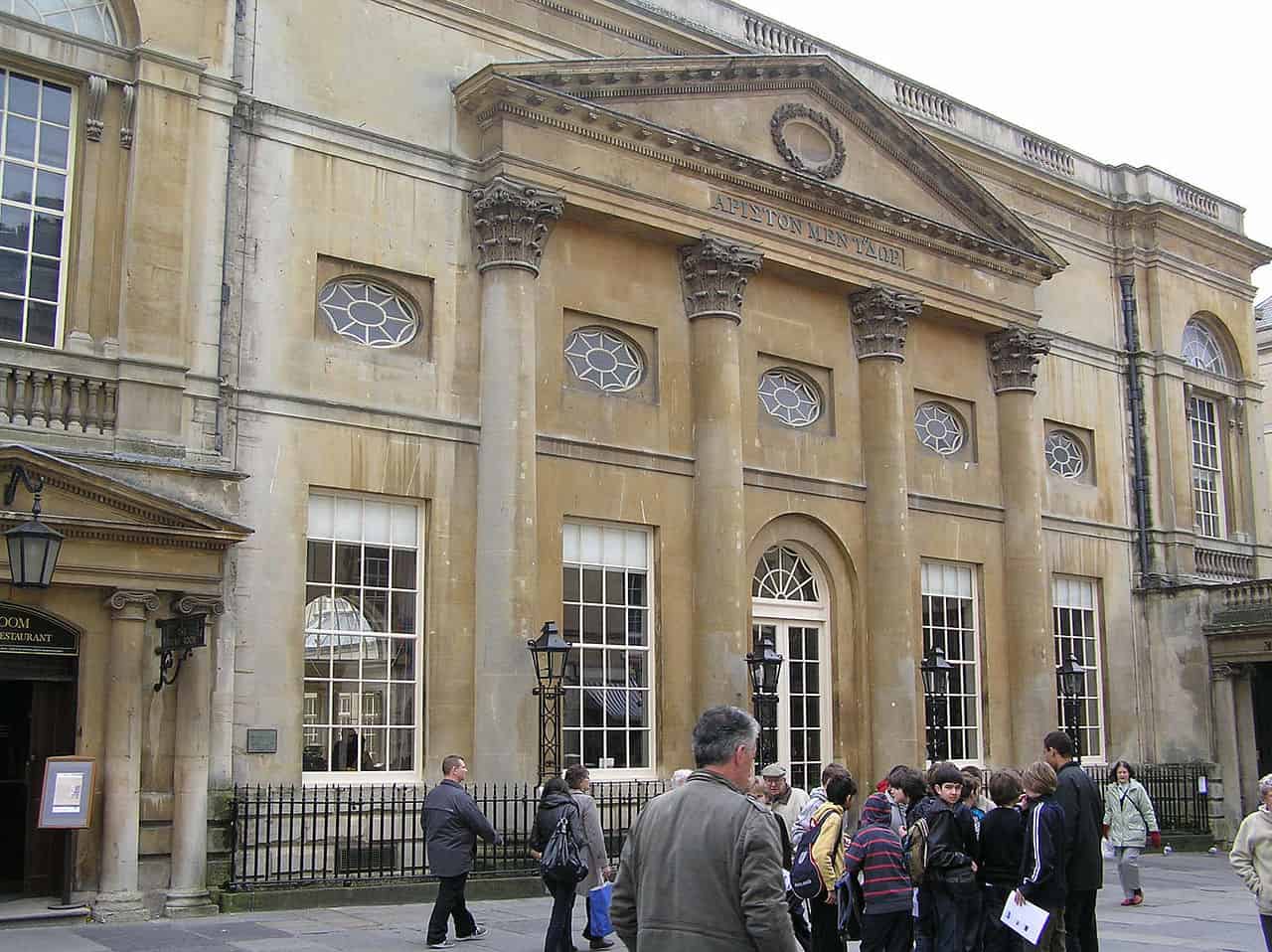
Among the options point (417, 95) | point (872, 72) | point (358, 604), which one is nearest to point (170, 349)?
point (358, 604)

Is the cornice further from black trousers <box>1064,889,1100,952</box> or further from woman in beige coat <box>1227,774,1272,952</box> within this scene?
woman in beige coat <box>1227,774,1272,952</box>

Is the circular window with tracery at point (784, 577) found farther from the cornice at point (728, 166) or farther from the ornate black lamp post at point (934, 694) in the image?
the cornice at point (728, 166)

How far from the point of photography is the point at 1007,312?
1029 inches

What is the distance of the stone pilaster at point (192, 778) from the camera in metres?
15.2

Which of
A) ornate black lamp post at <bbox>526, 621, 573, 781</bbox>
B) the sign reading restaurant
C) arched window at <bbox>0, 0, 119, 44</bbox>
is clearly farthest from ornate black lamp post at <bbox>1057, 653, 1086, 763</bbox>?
arched window at <bbox>0, 0, 119, 44</bbox>

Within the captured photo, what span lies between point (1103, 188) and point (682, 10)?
11.4m

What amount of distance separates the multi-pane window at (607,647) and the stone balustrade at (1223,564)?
1436 centimetres

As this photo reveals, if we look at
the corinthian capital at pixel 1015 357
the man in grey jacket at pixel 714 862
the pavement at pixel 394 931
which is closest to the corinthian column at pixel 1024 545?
the corinthian capital at pixel 1015 357

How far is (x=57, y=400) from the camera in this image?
15344 millimetres

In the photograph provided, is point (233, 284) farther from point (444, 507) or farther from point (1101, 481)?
point (1101, 481)

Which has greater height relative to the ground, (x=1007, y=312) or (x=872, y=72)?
(x=872, y=72)

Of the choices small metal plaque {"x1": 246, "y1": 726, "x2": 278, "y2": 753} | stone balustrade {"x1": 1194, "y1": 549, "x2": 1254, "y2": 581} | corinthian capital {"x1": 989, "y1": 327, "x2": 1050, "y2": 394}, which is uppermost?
corinthian capital {"x1": 989, "y1": 327, "x2": 1050, "y2": 394}

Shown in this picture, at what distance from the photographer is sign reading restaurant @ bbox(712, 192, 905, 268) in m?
22.3

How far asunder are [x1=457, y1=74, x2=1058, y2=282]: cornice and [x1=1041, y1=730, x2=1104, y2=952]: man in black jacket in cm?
1247
